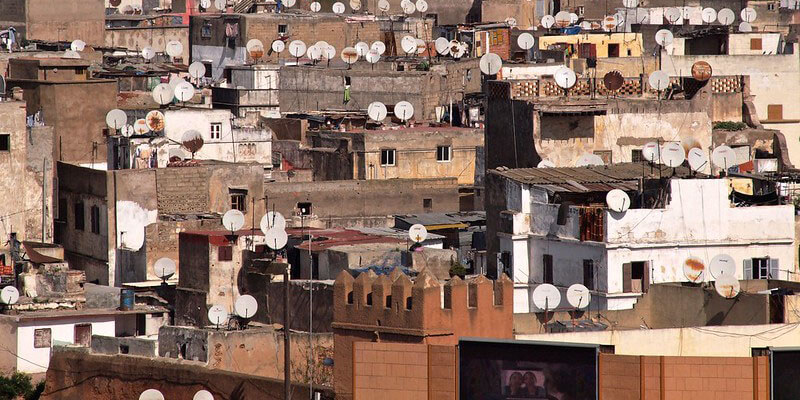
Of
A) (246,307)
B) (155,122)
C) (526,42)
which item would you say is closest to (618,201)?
(246,307)

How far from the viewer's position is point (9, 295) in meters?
55.2

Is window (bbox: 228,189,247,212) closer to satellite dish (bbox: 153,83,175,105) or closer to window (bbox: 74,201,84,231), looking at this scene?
window (bbox: 74,201,84,231)

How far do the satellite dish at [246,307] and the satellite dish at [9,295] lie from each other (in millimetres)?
6262

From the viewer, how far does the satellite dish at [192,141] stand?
6900cm

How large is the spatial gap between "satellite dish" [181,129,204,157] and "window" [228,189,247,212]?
9.36 ft

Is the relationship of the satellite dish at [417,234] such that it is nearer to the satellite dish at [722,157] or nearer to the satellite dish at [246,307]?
the satellite dish at [246,307]

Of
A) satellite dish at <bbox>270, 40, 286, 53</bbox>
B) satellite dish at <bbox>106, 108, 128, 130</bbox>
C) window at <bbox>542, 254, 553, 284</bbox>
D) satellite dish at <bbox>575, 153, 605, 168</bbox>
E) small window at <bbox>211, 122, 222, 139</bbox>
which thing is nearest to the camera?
window at <bbox>542, 254, 553, 284</bbox>

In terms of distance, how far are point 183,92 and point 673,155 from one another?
26.2m

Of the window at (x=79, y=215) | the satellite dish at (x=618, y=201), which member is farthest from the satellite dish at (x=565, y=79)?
the window at (x=79, y=215)

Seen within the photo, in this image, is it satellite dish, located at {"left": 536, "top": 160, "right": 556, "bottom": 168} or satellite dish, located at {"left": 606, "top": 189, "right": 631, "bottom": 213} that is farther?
satellite dish, located at {"left": 536, "top": 160, "right": 556, "bottom": 168}

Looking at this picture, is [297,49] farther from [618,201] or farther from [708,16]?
[618,201]

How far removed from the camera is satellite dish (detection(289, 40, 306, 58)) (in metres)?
90.6

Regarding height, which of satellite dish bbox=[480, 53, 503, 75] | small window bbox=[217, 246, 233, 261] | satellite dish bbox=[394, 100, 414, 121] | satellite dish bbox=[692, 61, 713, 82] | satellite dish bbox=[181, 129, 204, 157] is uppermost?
satellite dish bbox=[480, 53, 503, 75]

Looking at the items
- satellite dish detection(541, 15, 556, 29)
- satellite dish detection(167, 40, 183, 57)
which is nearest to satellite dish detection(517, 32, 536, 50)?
satellite dish detection(541, 15, 556, 29)
